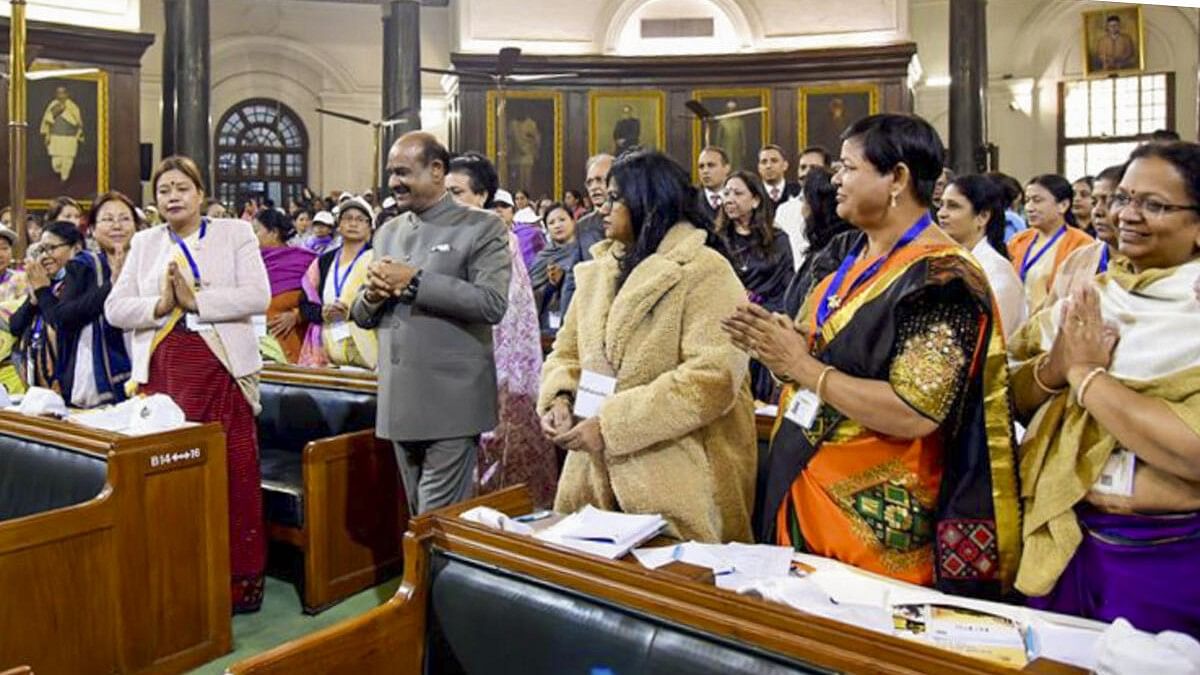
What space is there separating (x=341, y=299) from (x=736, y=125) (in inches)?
415

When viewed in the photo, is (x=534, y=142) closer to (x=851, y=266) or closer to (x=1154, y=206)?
(x=851, y=266)

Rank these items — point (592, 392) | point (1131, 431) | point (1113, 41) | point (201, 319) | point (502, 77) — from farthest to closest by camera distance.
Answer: point (1113, 41)
point (502, 77)
point (201, 319)
point (592, 392)
point (1131, 431)

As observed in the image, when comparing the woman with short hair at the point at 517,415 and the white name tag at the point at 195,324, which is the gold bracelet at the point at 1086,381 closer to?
the woman with short hair at the point at 517,415

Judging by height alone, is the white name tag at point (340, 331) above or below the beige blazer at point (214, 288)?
below

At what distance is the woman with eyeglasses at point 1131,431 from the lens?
5.35 feet

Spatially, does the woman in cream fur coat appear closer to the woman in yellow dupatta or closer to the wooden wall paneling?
the woman in yellow dupatta

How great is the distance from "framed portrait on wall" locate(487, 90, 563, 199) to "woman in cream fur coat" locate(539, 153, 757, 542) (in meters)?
12.3

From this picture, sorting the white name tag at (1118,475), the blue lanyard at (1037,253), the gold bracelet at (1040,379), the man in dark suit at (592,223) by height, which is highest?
the man in dark suit at (592,223)

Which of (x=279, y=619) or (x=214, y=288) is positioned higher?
(x=214, y=288)

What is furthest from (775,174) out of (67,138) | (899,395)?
(67,138)

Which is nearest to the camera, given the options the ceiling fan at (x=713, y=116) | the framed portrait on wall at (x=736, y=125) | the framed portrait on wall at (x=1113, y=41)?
the ceiling fan at (x=713, y=116)

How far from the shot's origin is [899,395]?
5.97 feet

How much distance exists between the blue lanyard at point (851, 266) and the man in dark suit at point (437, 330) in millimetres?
1270

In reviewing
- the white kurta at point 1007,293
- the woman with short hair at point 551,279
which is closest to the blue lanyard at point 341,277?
the woman with short hair at point 551,279
